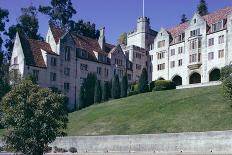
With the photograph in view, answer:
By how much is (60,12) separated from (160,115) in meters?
62.6

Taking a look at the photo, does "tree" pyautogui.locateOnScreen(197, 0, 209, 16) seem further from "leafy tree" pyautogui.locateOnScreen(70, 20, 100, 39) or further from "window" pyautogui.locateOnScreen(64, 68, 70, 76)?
"window" pyautogui.locateOnScreen(64, 68, 70, 76)

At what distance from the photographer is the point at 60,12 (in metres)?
117

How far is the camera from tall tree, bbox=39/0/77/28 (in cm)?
11650

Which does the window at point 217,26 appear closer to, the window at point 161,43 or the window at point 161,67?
the window at point 161,43

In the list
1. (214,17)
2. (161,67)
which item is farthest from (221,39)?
(161,67)

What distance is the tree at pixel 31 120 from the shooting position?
39.0 meters

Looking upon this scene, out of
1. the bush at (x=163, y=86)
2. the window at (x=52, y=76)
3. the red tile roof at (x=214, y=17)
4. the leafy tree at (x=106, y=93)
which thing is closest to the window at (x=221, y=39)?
the red tile roof at (x=214, y=17)

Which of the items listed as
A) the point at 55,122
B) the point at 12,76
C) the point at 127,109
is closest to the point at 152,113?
the point at 127,109

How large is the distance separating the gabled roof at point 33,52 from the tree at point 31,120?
46.3 m

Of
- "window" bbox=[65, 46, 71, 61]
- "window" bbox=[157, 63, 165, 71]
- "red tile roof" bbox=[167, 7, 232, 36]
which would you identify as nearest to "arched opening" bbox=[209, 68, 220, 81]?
"red tile roof" bbox=[167, 7, 232, 36]

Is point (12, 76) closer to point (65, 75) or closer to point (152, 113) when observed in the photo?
point (65, 75)

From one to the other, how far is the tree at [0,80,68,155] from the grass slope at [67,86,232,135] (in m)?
17.3

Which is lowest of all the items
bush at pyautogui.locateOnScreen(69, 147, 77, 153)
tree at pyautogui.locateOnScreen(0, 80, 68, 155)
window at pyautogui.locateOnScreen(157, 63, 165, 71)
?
bush at pyautogui.locateOnScreen(69, 147, 77, 153)

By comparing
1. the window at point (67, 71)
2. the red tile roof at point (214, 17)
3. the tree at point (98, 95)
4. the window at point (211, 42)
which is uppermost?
the red tile roof at point (214, 17)
